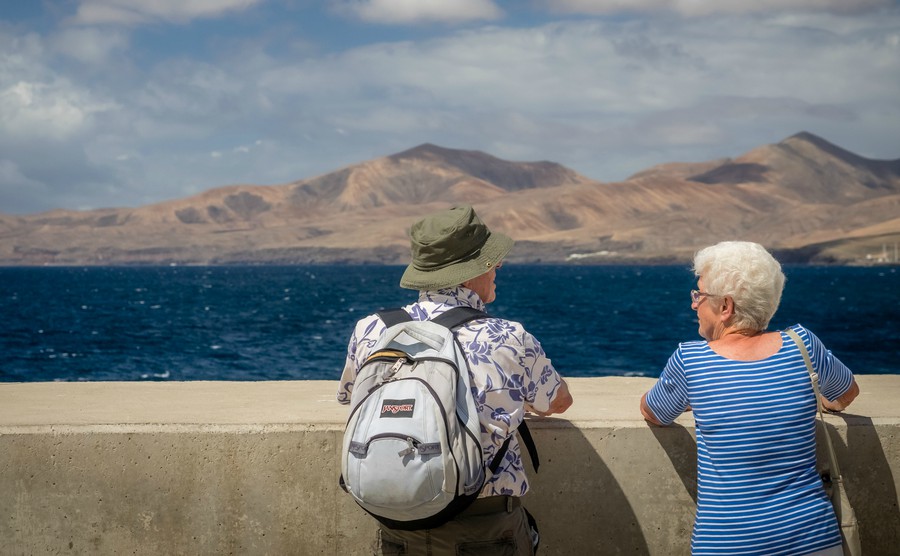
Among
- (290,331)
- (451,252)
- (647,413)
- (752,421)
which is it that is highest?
(451,252)

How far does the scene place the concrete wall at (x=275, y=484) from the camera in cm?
325

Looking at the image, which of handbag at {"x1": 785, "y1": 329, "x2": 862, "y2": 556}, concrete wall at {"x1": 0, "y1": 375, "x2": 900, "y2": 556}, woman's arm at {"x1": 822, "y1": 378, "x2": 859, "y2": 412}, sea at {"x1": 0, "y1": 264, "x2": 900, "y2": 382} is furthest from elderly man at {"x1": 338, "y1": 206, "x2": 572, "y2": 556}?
sea at {"x1": 0, "y1": 264, "x2": 900, "y2": 382}

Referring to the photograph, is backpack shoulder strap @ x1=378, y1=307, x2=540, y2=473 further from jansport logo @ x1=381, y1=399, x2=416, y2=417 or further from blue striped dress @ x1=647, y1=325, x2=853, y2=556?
blue striped dress @ x1=647, y1=325, x2=853, y2=556

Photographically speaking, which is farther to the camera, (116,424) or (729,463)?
Result: (116,424)

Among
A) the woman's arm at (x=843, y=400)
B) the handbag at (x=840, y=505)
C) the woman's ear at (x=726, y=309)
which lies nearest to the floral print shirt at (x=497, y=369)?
the woman's ear at (x=726, y=309)

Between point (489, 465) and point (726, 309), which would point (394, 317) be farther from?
point (726, 309)

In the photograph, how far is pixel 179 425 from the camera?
327cm

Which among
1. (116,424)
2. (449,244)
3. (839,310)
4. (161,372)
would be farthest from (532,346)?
(839,310)

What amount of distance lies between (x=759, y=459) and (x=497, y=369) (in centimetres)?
75

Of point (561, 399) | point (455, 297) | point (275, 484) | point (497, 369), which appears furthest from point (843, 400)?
point (275, 484)

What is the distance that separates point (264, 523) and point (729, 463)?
1.55 meters

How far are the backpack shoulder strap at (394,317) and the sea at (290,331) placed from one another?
27248 millimetres

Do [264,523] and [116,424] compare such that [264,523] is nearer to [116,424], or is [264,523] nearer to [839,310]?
[116,424]

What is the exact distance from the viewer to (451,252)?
114 inches
